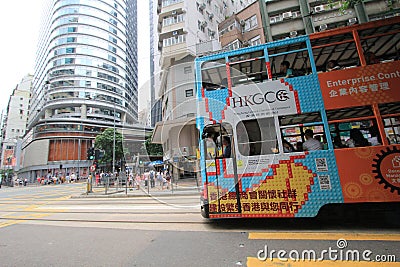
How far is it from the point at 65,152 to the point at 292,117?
1766 inches

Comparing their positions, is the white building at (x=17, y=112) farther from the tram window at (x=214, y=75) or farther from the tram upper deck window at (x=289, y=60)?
the tram upper deck window at (x=289, y=60)

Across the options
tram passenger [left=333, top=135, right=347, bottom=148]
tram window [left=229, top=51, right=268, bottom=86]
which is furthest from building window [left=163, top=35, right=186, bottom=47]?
tram passenger [left=333, top=135, right=347, bottom=148]

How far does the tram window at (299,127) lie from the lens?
154 inches

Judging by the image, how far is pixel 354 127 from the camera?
12.7 feet

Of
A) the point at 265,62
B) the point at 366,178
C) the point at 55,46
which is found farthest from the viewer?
the point at 55,46

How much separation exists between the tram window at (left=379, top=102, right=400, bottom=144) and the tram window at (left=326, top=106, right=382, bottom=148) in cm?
18

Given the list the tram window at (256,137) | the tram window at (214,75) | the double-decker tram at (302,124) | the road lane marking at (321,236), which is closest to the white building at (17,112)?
the tram window at (214,75)

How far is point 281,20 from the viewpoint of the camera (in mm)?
16984

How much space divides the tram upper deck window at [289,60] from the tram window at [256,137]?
1147 mm

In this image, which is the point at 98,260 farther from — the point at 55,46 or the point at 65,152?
the point at 55,46

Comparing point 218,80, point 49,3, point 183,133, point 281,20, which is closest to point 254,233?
point 218,80

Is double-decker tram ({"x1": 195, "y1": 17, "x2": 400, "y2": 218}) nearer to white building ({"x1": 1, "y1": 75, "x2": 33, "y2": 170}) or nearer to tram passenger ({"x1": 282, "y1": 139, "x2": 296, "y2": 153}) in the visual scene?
tram passenger ({"x1": 282, "y1": 139, "x2": 296, "y2": 153})

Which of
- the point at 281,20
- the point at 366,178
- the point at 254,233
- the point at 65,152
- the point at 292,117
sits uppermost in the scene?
the point at 281,20

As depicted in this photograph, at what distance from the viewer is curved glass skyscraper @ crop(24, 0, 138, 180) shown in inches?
Result: 1548
